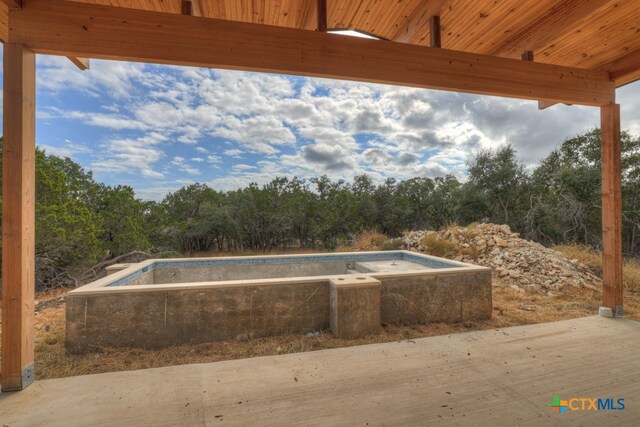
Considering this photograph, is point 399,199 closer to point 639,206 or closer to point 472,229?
point 472,229

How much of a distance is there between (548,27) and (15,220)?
444 centimetres

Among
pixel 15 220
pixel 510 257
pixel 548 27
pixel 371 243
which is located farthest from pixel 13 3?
pixel 371 243

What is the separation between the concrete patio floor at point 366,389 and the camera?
6.10ft

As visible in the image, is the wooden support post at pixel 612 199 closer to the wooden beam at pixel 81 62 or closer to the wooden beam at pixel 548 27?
the wooden beam at pixel 548 27

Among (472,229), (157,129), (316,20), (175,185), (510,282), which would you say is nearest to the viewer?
(316,20)

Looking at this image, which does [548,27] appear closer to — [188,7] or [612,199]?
[612,199]

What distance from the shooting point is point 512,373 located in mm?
2396

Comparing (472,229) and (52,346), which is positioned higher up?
Answer: (472,229)

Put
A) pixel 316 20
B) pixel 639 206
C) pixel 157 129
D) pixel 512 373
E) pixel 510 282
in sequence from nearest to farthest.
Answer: pixel 512 373 < pixel 316 20 < pixel 510 282 < pixel 639 206 < pixel 157 129

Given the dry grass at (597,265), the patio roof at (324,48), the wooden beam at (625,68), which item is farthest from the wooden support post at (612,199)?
the dry grass at (597,265)

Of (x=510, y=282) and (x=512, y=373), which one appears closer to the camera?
(x=512, y=373)

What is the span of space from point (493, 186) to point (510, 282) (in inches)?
326

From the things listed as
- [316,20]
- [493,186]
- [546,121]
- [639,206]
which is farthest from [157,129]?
[639,206]

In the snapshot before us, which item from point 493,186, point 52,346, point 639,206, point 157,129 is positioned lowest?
point 52,346
